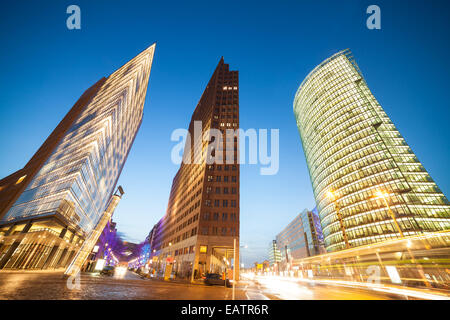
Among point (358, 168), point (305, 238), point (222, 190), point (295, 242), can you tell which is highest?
point (358, 168)

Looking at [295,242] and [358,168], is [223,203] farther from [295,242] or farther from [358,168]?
[295,242]

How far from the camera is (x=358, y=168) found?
71.1 meters

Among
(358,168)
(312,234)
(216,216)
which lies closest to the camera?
(216,216)

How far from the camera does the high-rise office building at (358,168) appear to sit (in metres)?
59.2

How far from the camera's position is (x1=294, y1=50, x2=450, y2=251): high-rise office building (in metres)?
59.2

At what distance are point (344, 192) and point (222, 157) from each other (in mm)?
53031

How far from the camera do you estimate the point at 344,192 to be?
238ft

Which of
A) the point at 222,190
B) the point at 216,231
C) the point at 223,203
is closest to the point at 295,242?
the point at 223,203

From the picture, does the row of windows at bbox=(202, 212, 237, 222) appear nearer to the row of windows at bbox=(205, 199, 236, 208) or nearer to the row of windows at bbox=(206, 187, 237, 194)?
the row of windows at bbox=(205, 199, 236, 208)

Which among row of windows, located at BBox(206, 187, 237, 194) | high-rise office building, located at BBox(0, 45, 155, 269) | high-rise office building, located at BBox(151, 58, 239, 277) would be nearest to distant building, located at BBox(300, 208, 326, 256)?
high-rise office building, located at BBox(151, 58, 239, 277)

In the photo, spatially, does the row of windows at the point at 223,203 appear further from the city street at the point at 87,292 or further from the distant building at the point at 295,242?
the distant building at the point at 295,242
